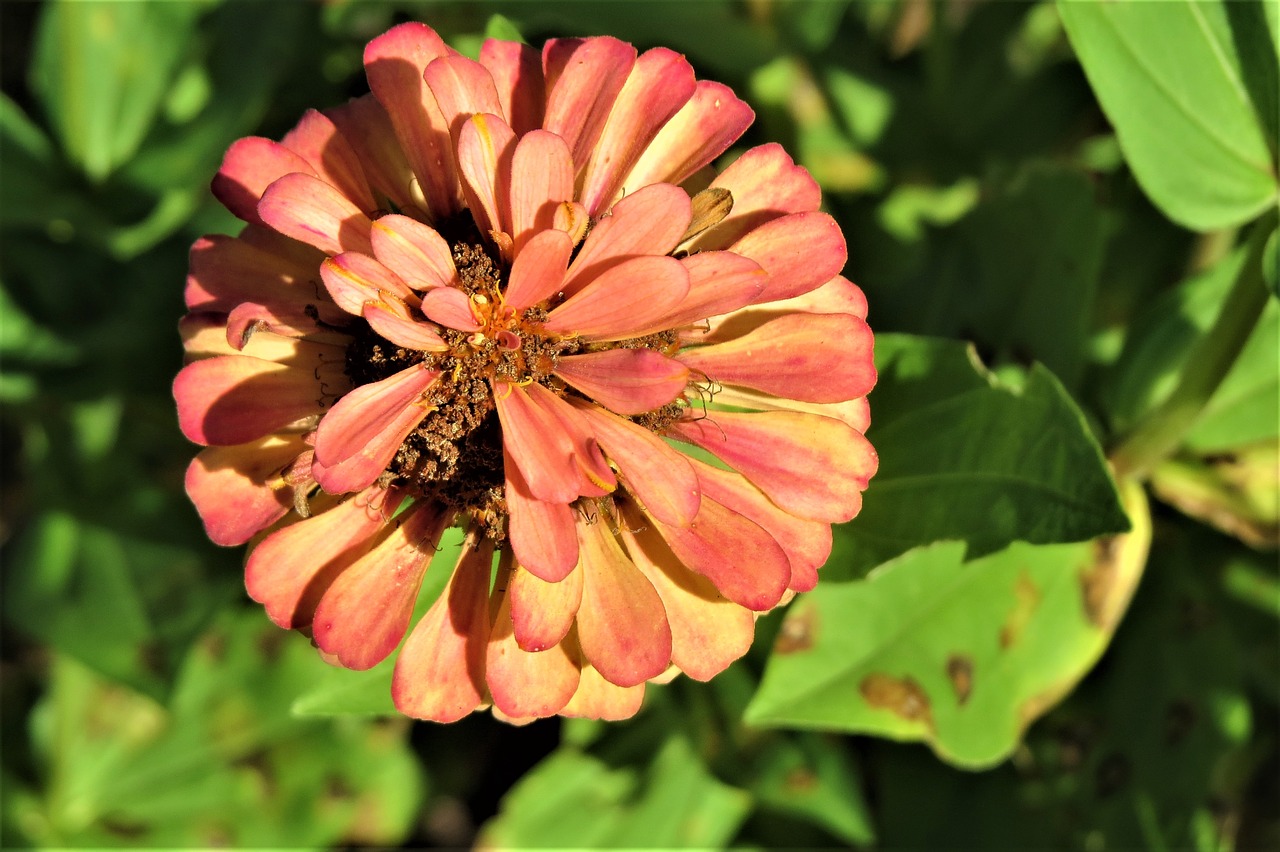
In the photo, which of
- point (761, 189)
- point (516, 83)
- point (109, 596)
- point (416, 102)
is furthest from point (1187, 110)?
point (109, 596)

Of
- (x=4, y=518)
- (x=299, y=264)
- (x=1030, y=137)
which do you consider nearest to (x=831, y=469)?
(x=299, y=264)

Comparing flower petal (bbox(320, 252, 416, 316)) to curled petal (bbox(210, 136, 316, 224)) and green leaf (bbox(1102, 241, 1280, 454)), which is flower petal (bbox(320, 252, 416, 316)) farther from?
green leaf (bbox(1102, 241, 1280, 454))

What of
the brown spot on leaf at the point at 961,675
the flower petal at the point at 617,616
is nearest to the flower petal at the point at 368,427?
the flower petal at the point at 617,616

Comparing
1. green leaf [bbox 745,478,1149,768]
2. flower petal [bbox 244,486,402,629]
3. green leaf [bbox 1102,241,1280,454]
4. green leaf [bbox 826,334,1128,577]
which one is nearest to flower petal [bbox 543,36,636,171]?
flower petal [bbox 244,486,402,629]

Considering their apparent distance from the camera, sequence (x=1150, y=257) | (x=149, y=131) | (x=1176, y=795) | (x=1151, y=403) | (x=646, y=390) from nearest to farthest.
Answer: (x=646, y=390) < (x=1151, y=403) < (x=1176, y=795) < (x=1150, y=257) < (x=149, y=131)

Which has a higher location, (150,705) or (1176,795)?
(150,705)

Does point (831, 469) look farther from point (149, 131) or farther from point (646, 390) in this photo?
point (149, 131)

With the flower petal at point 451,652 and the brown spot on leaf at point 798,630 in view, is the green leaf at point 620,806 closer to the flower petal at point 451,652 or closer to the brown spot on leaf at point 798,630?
the brown spot on leaf at point 798,630

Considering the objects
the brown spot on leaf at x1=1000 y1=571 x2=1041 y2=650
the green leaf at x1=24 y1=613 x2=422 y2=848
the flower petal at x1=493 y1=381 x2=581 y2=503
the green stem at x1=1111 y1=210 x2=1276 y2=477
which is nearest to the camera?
the flower petal at x1=493 y1=381 x2=581 y2=503
